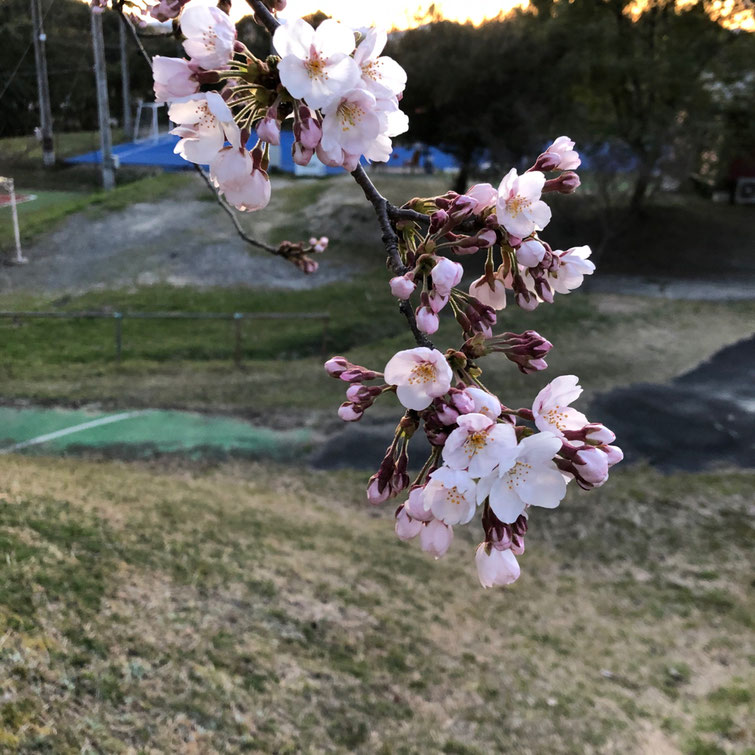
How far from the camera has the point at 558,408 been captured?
690 millimetres

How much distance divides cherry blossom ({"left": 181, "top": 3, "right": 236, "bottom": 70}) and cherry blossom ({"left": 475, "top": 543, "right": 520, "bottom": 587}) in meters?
0.50

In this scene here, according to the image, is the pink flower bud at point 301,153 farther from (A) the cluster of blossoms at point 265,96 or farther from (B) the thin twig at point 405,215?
(B) the thin twig at point 405,215

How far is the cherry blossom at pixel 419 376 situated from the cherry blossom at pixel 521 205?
5.8 inches

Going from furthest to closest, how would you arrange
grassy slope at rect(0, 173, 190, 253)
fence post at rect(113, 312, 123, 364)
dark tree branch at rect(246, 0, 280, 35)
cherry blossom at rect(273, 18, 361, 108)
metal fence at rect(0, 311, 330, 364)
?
fence post at rect(113, 312, 123, 364)
metal fence at rect(0, 311, 330, 364)
grassy slope at rect(0, 173, 190, 253)
dark tree branch at rect(246, 0, 280, 35)
cherry blossom at rect(273, 18, 361, 108)

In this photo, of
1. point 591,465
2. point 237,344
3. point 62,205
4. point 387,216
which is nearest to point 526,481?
point 591,465

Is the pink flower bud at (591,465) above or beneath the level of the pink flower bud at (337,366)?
beneath

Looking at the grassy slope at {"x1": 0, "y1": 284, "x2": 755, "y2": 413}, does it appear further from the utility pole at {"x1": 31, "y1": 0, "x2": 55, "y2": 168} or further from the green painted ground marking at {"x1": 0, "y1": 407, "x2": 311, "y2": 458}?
the utility pole at {"x1": 31, "y1": 0, "x2": 55, "y2": 168}

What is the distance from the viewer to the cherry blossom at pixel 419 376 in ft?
1.88

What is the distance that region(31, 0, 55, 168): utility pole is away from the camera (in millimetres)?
3947

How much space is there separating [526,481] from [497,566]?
139mm

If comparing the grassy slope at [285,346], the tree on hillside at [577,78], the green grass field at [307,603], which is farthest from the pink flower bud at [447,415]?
the tree on hillside at [577,78]

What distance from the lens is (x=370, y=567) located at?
367 cm

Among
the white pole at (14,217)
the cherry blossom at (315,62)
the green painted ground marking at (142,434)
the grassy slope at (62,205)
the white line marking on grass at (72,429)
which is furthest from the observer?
the grassy slope at (62,205)

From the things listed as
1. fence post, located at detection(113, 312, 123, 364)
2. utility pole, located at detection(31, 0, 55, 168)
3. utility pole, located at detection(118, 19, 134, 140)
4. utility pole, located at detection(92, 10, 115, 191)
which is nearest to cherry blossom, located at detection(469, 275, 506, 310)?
utility pole, located at detection(92, 10, 115, 191)
